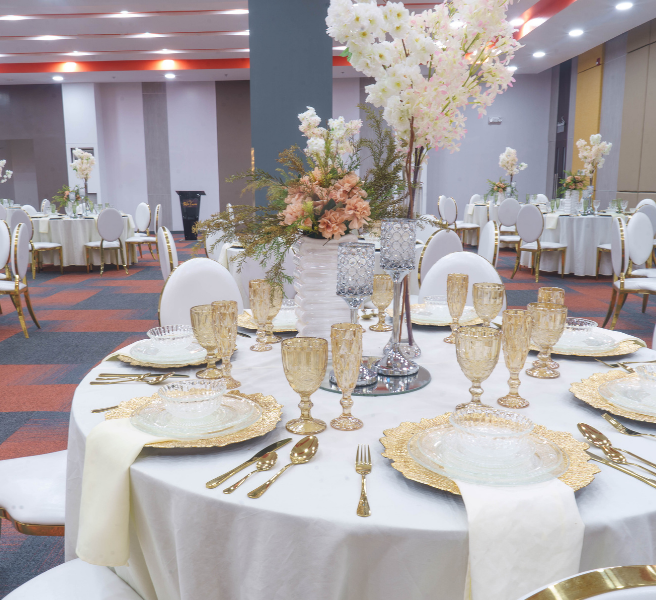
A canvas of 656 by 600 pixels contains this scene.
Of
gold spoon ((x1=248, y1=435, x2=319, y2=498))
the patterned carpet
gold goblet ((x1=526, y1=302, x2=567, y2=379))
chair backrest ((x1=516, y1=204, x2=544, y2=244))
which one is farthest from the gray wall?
gold spoon ((x1=248, y1=435, x2=319, y2=498))

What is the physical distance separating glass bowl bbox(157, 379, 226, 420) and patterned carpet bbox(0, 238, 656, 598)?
120 cm

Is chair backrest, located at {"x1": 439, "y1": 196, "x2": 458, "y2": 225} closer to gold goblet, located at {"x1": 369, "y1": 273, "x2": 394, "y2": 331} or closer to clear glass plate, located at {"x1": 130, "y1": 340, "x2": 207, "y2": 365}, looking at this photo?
gold goblet, located at {"x1": 369, "y1": 273, "x2": 394, "y2": 331}

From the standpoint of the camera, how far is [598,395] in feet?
3.88

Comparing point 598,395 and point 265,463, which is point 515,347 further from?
point 265,463

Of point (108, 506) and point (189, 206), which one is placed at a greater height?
point (189, 206)

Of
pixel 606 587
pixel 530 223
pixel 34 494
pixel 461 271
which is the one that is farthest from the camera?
pixel 530 223

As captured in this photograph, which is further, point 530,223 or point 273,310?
point 530,223

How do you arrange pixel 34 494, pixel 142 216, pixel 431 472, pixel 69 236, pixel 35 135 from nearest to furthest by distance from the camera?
1. pixel 431 472
2. pixel 34 494
3. pixel 69 236
4. pixel 142 216
5. pixel 35 135

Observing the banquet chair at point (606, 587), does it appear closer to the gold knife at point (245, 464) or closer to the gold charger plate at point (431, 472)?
the gold charger plate at point (431, 472)

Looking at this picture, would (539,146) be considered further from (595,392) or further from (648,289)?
(595,392)

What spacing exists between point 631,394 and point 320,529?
0.77m

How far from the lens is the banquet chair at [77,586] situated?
103 centimetres

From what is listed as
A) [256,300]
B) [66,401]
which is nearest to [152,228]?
[66,401]

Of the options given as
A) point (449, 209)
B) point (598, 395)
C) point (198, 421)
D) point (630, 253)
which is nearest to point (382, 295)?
point (598, 395)
